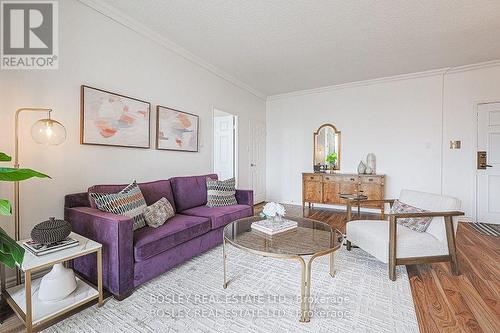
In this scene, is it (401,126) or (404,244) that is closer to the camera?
(404,244)

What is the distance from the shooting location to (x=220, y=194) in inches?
129

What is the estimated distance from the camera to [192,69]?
3.69m

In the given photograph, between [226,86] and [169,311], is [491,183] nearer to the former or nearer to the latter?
[226,86]

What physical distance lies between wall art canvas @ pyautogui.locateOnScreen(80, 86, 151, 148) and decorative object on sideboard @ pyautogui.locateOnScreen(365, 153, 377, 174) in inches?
162

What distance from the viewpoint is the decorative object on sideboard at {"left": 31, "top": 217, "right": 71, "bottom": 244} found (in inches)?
61.4

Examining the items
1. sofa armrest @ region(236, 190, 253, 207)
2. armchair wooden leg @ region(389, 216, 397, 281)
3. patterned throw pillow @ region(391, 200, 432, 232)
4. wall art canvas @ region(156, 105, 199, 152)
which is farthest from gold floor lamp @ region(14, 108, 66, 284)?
patterned throw pillow @ region(391, 200, 432, 232)

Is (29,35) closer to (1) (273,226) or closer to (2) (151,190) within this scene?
(2) (151,190)

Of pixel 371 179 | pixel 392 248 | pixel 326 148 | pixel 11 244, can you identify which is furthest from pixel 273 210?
pixel 326 148

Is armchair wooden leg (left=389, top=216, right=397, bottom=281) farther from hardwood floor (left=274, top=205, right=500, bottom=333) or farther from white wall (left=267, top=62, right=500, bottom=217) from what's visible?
white wall (left=267, top=62, right=500, bottom=217)

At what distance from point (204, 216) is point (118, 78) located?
6.08 feet

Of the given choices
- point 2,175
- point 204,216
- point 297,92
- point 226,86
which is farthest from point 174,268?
point 297,92

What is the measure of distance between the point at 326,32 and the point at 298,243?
8.59ft

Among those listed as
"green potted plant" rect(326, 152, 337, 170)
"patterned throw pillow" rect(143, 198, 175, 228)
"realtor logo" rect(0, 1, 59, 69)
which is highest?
"realtor logo" rect(0, 1, 59, 69)

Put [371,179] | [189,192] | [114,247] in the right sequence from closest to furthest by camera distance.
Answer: [114,247], [189,192], [371,179]
